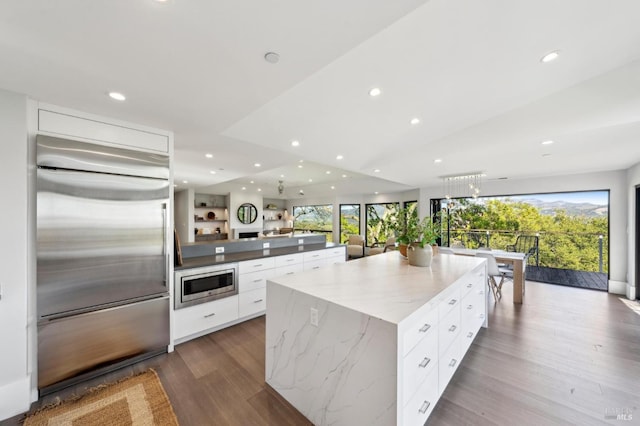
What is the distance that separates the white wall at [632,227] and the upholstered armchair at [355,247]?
5.60 meters

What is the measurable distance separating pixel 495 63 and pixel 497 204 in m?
5.73

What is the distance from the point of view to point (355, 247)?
7992mm

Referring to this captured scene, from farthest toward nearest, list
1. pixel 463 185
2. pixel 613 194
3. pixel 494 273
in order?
pixel 463 185 < pixel 613 194 < pixel 494 273

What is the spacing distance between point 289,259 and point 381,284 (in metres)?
2.20

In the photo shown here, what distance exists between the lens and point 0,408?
65.2 inches

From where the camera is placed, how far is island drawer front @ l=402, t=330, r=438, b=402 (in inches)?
50.9

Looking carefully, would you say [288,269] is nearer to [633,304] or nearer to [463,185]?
[463,185]

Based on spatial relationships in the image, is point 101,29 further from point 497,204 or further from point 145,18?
point 497,204

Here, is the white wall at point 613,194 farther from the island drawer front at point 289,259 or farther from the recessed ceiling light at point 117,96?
the recessed ceiling light at point 117,96

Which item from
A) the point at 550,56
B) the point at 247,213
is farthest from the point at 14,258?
the point at 247,213

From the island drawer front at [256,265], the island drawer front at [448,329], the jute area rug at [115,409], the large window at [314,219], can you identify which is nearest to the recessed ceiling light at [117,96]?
the island drawer front at [256,265]

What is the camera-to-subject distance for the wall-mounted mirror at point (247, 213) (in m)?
9.16

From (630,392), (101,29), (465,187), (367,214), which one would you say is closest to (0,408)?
(101,29)

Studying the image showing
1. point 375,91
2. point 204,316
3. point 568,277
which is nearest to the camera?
point 375,91
